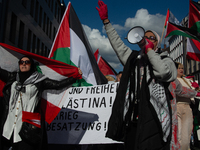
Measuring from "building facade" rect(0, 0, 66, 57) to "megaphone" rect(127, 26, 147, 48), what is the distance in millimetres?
13066

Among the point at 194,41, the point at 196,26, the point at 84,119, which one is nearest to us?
the point at 84,119

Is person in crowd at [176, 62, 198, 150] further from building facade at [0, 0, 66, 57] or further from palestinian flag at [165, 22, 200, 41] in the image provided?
building facade at [0, 0, 66, 57]

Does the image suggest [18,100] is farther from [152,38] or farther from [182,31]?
[182,31]

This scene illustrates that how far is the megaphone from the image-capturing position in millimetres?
2168

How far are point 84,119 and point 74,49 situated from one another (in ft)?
6.13

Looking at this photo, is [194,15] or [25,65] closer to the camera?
[25,65]

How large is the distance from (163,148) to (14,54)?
3049 mm

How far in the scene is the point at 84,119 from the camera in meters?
4.74

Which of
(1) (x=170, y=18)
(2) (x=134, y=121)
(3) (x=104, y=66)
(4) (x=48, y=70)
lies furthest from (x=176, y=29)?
(2) (x=134, y=121)

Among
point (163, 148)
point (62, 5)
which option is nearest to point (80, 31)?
point (163, 148)

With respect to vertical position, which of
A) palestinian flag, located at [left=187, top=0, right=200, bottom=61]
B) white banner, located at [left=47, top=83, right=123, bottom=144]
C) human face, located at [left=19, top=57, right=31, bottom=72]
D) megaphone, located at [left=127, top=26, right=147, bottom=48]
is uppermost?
palestinian flag, located at [left=187, top=0, right=200, bottom=61]

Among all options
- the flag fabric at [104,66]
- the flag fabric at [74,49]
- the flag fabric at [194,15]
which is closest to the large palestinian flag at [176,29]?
the flag fabric at [194,15]

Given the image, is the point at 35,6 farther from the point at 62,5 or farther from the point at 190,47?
the point at 190,47

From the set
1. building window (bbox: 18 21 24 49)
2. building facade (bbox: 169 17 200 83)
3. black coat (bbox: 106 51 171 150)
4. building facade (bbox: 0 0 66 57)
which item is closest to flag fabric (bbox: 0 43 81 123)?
black coat (bbox: 106 51 171 150)
